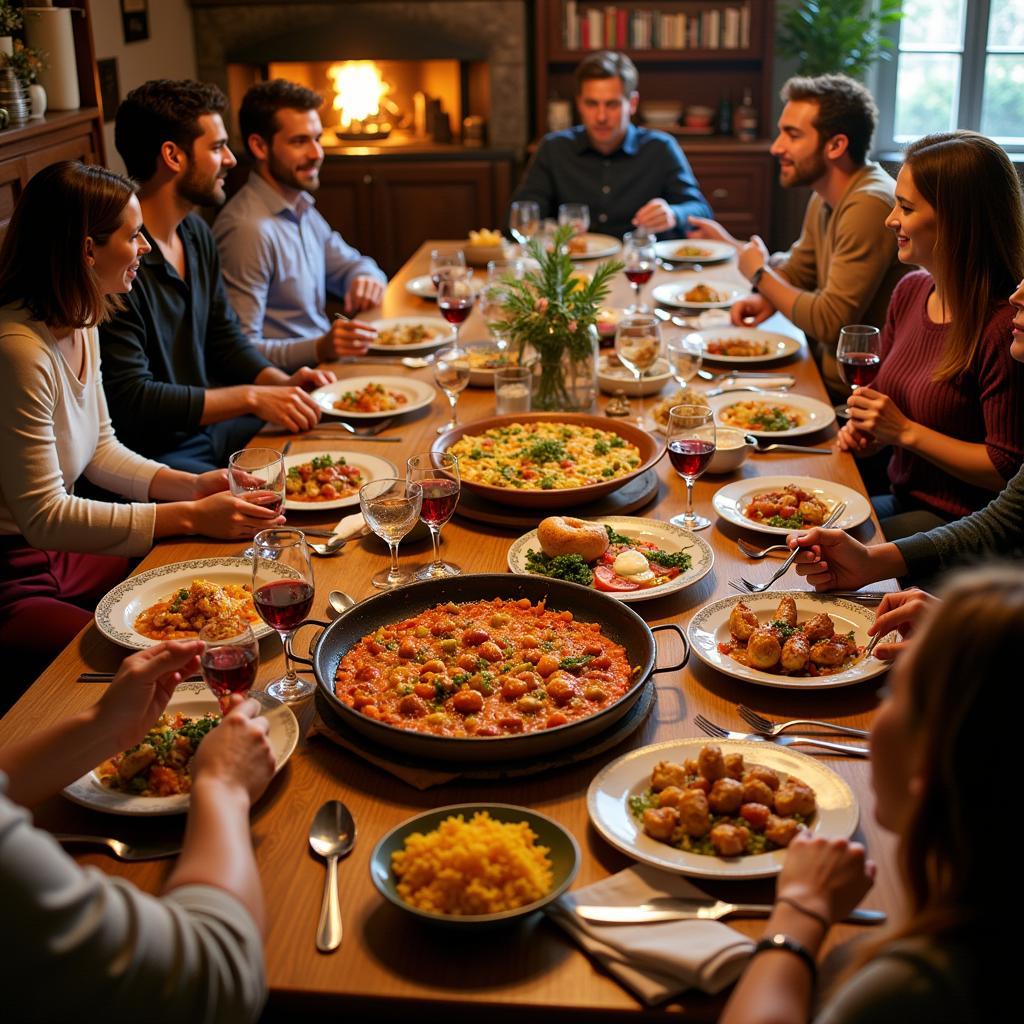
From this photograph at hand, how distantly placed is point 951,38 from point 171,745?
6453mm

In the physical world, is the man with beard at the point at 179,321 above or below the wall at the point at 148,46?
below

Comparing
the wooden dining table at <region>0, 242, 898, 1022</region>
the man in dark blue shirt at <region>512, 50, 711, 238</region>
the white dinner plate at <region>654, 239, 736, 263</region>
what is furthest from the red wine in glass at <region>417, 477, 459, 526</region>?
the man in dark blue shirt at <region>512, 50, 711, 238</region>

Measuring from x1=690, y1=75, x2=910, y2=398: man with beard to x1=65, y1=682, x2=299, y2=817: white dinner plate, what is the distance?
2263 millimetres

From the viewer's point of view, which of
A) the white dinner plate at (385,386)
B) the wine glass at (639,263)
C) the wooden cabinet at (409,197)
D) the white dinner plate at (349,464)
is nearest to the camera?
the white dinner plate at (349,464)

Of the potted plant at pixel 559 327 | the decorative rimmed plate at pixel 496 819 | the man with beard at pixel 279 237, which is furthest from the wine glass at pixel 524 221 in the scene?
the decorative rimmed plate at pixel 496 819

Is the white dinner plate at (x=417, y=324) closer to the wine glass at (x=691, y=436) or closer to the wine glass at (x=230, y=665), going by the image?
the wine glass at (x=691, y=436)

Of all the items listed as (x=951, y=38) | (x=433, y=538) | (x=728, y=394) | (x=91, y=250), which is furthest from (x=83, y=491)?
(x=951, y=38)

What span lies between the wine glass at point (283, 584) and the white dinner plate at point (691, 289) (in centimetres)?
225

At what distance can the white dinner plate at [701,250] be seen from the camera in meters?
4.22

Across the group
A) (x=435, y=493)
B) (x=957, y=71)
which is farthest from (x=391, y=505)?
(x=957, y=71)

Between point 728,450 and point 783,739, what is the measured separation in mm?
960

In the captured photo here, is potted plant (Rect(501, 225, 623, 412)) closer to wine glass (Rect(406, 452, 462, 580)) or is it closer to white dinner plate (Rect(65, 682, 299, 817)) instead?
wine glass (Rect(406, 452, 462, 580))

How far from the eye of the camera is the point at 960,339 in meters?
2.49

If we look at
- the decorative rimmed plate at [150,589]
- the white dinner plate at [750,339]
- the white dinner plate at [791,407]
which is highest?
the white dinner plate at [750,339]
